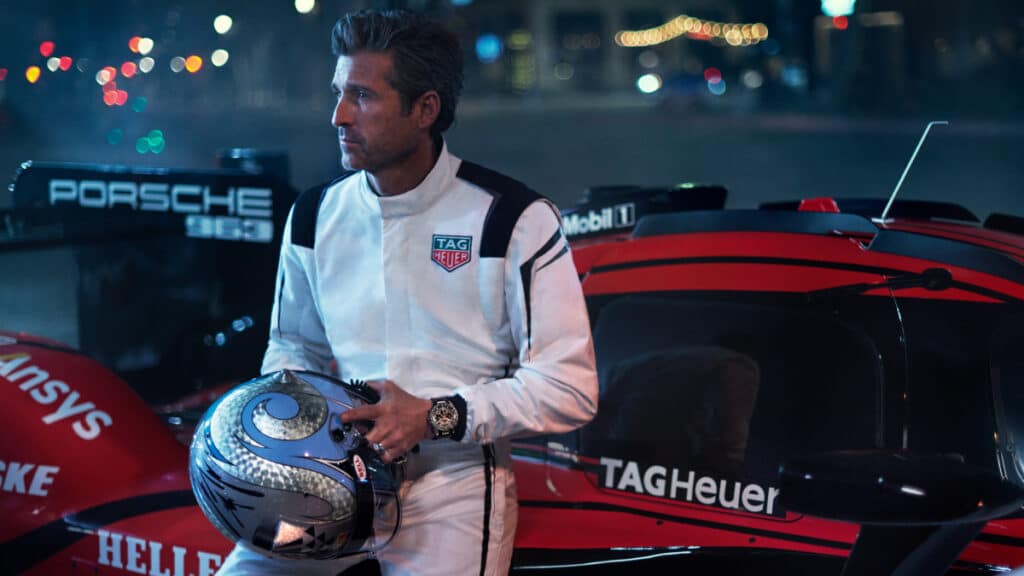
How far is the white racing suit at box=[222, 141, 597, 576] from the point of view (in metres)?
2.29

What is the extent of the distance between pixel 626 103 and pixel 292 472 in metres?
45.3

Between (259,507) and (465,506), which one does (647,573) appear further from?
(259,507)

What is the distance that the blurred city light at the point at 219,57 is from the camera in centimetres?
2697

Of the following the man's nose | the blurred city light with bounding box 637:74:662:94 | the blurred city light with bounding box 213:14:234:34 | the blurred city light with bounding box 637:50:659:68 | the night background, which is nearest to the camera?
the man's nose

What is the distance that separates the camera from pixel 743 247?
274 centimetres

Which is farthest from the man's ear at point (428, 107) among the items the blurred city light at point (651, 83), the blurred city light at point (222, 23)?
the blurred city light at point (651, 83)

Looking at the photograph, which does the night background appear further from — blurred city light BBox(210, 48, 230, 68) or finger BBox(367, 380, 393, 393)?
finger BBox(367, 380, 393, 393)

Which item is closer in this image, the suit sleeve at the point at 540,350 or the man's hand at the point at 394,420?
the man's hand at the point at 394,420

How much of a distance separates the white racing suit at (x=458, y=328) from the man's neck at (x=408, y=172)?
0.08 ft

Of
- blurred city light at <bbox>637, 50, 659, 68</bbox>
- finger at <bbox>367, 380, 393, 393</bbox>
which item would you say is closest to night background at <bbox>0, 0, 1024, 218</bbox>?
finger at <bbox>367, 380, 393, 393</bbox>

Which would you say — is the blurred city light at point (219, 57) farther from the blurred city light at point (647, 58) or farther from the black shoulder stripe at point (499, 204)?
the blurred city light at point (647, 58)

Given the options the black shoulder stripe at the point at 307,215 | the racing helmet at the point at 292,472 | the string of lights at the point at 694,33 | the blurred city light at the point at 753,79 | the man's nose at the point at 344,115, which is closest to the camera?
the racing helmet at the point at 292,472

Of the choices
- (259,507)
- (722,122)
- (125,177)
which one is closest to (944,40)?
(722,122)

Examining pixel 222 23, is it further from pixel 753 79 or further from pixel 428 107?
pixel 753 79
